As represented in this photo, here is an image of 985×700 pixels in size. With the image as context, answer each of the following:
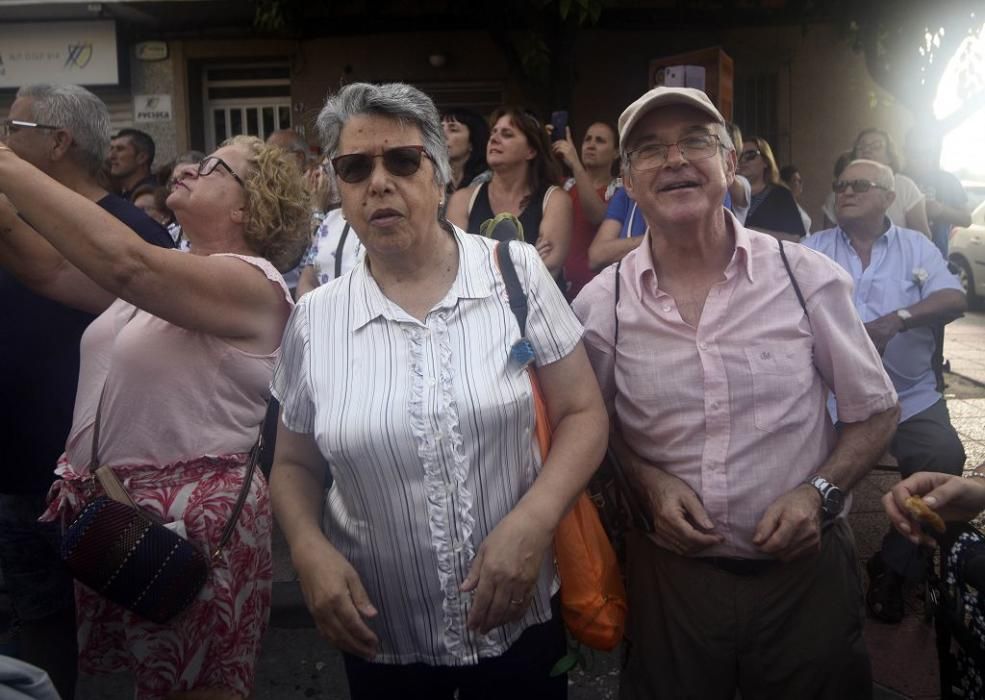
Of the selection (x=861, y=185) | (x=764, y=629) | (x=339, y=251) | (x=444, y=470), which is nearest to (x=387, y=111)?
(x=444, y=470)

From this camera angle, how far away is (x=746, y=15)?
10914 millimetres

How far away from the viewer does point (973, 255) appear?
45.3 ft

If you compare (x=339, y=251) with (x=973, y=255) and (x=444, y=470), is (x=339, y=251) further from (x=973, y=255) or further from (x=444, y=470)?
(x=973, y=255)

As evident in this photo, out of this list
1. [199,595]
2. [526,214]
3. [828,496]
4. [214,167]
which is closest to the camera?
[828,496]

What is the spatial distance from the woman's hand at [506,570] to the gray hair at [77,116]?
6.50 ft

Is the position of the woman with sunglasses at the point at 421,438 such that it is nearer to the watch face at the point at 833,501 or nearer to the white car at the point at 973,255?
the watch face at the point at 833,501

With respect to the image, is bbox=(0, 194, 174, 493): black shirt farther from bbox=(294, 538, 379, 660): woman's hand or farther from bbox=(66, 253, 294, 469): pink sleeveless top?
bbox=(294, 538, 379, 660): woman's hand

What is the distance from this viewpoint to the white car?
44.7 ft

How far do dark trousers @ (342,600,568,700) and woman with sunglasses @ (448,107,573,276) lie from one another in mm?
2361

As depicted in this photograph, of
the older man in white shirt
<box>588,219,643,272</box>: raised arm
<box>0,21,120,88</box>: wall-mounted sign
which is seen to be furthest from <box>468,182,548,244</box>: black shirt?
<box>0,21,120,88</box>: wall-mounted sign

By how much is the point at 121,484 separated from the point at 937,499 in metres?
1.96

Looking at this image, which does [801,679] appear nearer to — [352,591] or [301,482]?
[352,591]

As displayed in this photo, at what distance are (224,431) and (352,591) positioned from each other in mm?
710

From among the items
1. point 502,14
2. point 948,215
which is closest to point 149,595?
point 948,215
